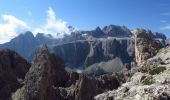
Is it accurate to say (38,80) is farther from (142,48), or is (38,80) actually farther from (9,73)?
(9,73)

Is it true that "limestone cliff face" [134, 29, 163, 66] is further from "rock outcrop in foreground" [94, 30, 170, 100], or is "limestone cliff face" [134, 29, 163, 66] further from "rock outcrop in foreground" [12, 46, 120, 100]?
"rock outcrop in foreground" [94, 30, 170, 100]

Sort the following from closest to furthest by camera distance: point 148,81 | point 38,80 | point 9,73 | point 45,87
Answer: point 148,81, point 38,80, point 45,87, point 9,73

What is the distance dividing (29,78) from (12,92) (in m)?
18.8

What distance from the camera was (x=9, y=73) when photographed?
90312 millimetres

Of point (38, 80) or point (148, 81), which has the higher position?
point (148, 81)

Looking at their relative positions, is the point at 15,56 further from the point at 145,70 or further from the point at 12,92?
the point at 145,70

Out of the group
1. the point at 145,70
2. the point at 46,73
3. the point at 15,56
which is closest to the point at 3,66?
the point at 15,56

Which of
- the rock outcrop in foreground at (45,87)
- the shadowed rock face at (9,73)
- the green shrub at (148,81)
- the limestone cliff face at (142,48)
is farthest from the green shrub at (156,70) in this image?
the shadowed rock face at (9,73)

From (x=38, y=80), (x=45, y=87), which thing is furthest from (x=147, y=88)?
(x=45, y=87)

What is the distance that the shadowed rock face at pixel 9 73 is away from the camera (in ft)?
264

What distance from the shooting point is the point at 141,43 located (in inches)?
2761

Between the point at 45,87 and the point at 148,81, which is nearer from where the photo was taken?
the point at 148,81

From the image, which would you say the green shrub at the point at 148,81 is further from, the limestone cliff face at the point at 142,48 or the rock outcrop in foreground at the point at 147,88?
the limestone cliff face at the point at 142,48

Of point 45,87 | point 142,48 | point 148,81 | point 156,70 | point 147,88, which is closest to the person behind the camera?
point 147,88
